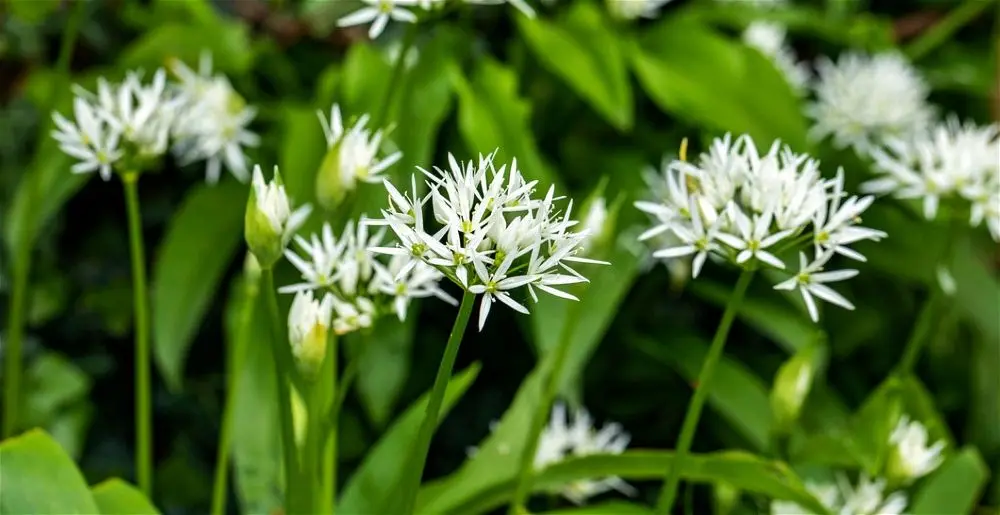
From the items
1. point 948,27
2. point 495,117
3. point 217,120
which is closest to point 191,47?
point 217,120

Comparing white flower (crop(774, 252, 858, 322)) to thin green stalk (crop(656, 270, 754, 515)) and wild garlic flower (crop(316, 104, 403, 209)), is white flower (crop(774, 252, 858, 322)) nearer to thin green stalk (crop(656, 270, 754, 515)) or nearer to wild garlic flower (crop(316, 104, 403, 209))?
thin green stalk (crop(656, 270, 754, 515))

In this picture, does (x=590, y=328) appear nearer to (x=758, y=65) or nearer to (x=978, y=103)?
(x=758, y=65)

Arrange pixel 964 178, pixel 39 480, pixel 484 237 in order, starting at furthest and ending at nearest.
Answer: pixel 964 178 < pixel 39 480 < pixel 484 237

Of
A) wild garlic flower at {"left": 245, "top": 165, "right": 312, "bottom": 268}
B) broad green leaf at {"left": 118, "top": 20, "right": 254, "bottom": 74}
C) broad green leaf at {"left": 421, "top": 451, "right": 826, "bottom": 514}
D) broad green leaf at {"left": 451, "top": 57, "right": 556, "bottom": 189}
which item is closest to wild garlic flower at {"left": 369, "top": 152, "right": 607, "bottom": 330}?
wild garlic flower at {"left": 245, "top": 165, "right": 312, "bottom": 268}

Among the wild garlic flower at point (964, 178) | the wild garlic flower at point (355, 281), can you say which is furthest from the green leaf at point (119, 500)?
the wild garlic flower at point (964, 178)

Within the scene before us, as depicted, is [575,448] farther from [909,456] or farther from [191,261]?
[191,261]
